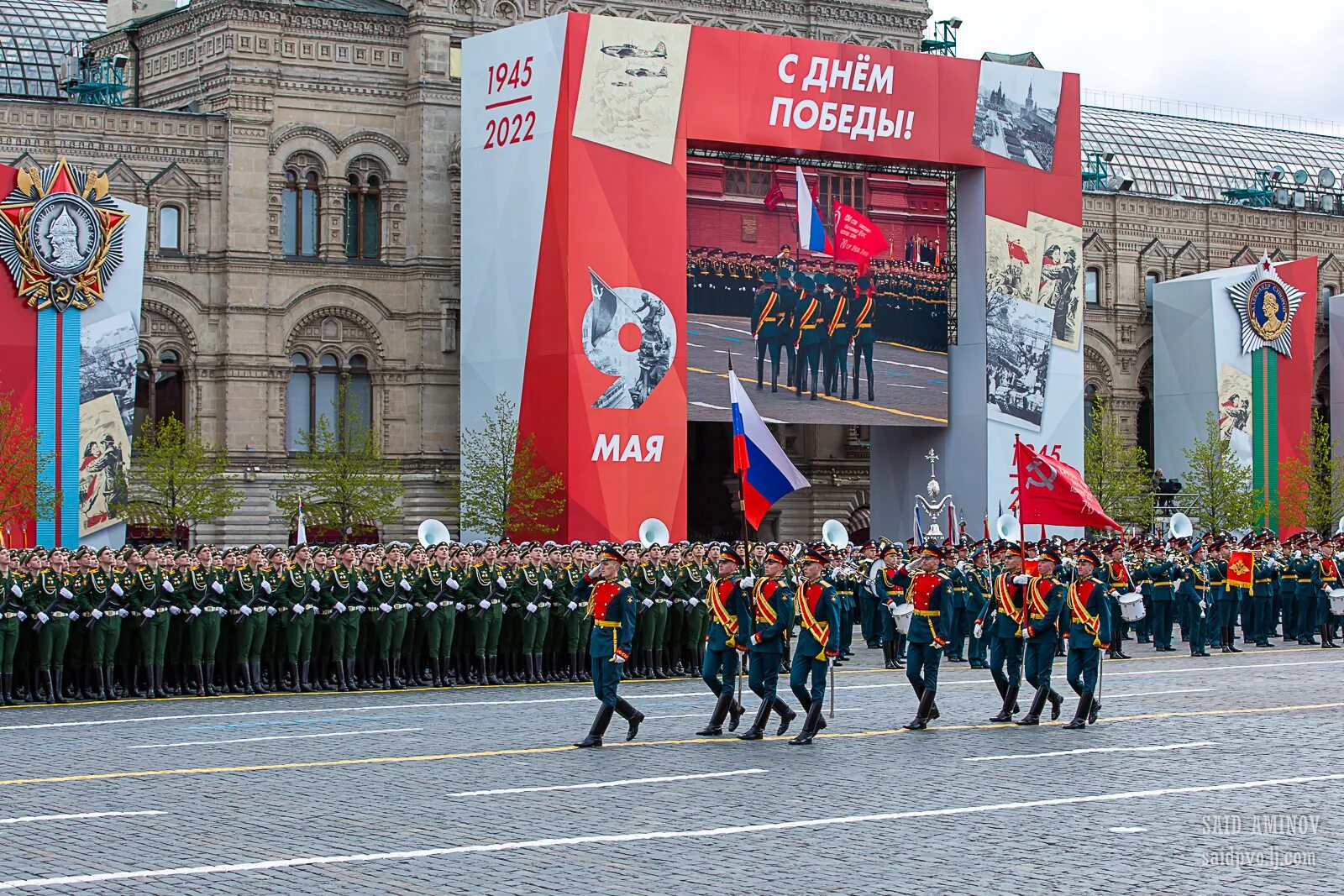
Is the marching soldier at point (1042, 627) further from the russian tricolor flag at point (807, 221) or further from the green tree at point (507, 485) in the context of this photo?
the russian tricolor flag at point (807, 221)

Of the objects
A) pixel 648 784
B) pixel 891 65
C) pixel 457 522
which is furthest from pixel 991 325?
pixel 648 784

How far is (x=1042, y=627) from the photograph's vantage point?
20688 millimetres

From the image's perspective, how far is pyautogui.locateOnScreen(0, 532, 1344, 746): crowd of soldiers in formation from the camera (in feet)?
64.2

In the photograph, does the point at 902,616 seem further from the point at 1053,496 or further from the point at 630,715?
the point at 630,715

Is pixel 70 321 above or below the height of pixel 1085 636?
above

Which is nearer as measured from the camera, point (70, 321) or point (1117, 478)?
point (70, 321)

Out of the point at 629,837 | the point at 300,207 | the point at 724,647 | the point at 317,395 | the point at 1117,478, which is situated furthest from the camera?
the point at 1117,478

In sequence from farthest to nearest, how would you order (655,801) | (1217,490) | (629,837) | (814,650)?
(1217,490) < (814,650) < (655,801) < (629,837)

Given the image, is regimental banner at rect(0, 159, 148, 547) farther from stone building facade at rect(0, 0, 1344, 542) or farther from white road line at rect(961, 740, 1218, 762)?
white road line at rect(961, 740, 1218, 762)

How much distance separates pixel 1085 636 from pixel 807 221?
29007 millimetres

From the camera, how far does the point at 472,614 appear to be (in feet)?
85.5

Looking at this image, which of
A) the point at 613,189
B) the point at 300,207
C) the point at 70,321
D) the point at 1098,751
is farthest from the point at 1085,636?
the point at 300,207

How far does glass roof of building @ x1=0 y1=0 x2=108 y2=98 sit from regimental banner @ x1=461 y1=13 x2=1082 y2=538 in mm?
17530

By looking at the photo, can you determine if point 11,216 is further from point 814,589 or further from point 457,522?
point 814,589
